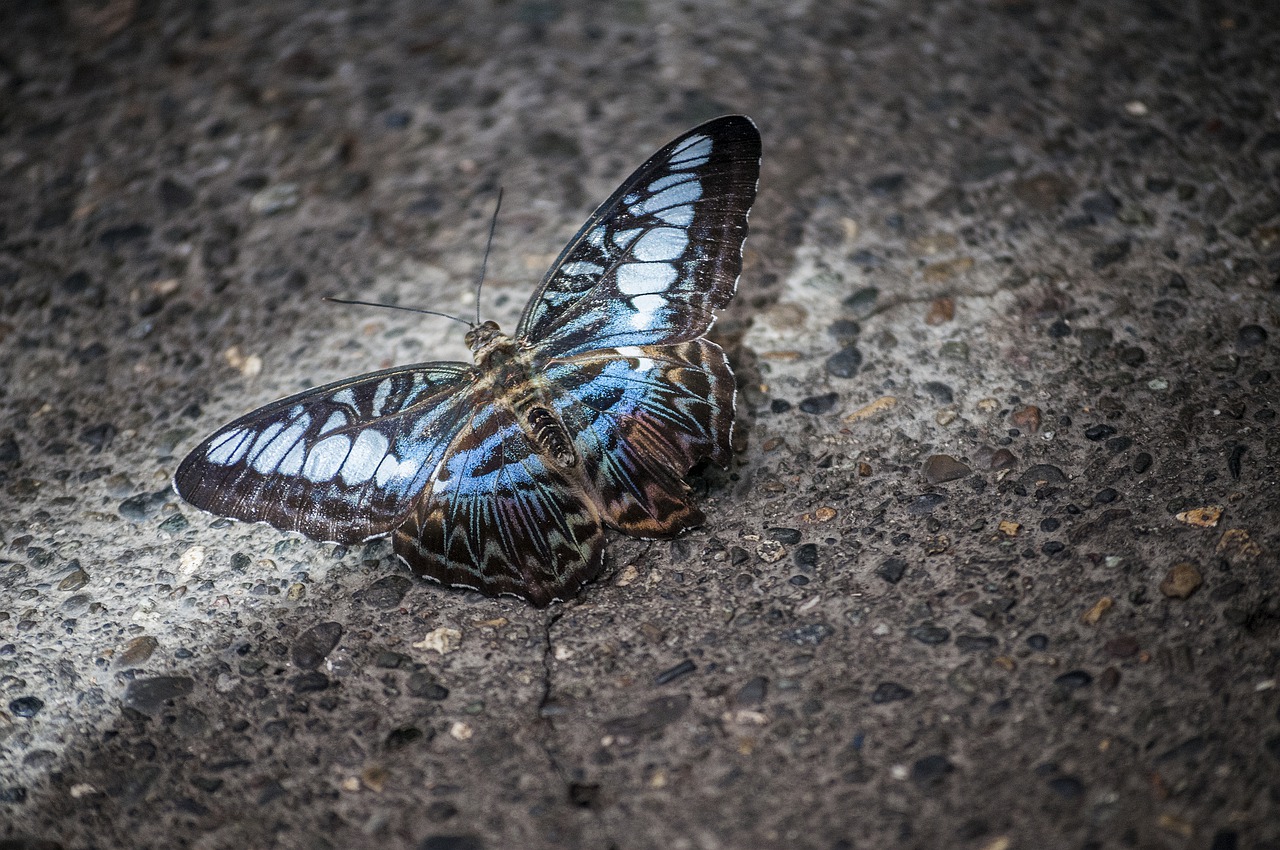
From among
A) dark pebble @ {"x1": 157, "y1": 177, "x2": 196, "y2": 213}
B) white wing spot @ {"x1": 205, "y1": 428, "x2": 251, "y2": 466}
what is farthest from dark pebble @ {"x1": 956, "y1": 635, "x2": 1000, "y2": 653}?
dark pebble @ {"x1": 157, "y1": 177, "x2": 196, "y2": 213}

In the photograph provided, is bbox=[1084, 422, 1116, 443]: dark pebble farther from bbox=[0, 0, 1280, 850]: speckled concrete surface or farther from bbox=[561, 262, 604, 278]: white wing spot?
bbox=[561, 262, 604, 278]: white wing spot

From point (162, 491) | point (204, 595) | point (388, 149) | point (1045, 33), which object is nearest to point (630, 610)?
point (204, 595)

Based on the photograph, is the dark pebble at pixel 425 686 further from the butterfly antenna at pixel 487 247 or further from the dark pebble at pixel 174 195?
the dark pebble at pixel 174 195

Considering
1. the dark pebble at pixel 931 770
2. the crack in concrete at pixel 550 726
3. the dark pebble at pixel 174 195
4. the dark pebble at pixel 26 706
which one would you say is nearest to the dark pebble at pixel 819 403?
the crack in concrete at pixel 550 726

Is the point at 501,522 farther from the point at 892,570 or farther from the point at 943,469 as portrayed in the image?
the point at 943,469

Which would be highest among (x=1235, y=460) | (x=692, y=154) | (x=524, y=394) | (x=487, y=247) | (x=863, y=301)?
(x=692, y=154)

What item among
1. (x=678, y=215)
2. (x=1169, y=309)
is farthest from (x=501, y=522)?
(x=1169, y=309)
